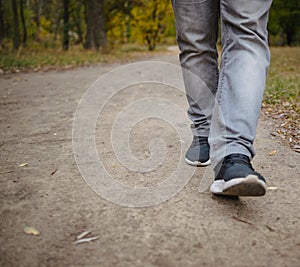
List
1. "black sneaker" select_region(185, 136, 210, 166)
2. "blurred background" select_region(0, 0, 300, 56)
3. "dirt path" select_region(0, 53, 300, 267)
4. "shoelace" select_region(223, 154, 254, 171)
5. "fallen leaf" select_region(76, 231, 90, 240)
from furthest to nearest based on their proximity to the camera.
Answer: "blurred background" select_region(0, 0, 300, 56) < "black sneaker" select_region(185, 136, 210, 166) < "shoelace" select_region(223, 154, 254, 171) < "fallen leaf" select_region(76, 231, 90, 240) < "dirt path" select_region(0, 53, 300, 267)

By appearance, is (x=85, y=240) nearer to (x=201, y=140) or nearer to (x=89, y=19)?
(x=201, y=140)

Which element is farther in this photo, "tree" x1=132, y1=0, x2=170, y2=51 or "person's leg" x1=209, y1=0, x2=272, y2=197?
"tree" x1=132, y1=0, x2=170, y2=51

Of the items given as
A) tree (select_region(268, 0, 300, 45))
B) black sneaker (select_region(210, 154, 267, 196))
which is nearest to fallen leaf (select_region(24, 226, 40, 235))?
black sneaker (select_region(210, 154, 267, 196))

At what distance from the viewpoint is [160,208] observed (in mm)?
1457

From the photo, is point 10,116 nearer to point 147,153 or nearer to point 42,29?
point 147,153

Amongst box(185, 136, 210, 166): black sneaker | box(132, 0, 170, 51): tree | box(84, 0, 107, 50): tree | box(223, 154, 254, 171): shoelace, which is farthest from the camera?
box(132, 0, 170, 51): tree

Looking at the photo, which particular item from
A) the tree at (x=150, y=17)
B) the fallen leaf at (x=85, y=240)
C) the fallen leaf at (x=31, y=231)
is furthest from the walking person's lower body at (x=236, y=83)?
the tree at (x=150, y=17)

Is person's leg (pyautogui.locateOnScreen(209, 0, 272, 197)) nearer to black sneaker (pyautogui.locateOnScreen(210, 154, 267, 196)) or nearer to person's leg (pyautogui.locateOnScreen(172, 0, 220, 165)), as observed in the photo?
black sneaker (pyautogui.locateOnScreen(210, 154, 267, 196))

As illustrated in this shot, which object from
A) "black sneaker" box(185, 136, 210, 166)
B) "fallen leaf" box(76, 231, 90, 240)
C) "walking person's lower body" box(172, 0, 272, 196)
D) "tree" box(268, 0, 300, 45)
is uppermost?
"walking person's lower body" box(172, 0, 272, 196)

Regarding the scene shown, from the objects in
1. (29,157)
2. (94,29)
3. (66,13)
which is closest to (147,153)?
(29,157)

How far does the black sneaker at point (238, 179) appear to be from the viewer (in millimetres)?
1256

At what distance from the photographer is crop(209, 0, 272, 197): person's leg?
Answer: 4.77 ft

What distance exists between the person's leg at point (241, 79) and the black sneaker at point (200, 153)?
35 cm

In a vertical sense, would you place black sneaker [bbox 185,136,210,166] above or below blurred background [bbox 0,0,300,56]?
above
